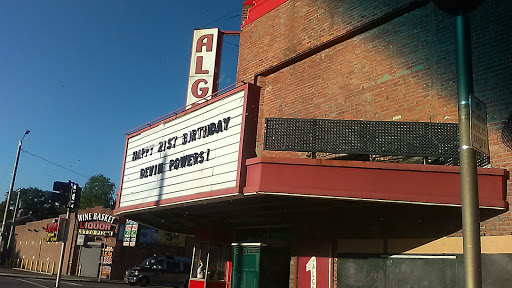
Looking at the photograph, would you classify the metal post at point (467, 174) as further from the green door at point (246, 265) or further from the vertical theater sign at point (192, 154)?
the green door at point (246, 265)

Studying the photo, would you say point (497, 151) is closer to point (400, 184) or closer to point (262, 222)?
point (400, 184)

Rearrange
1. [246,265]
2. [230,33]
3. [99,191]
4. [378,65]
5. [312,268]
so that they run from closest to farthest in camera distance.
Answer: [378,65], [312,268], [246,265], [230,33], [99,191]

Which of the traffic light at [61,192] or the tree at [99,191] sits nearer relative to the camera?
the traffic light at [61,192]

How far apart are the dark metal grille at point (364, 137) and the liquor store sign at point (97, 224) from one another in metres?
31.6

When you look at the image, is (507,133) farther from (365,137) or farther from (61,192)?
(61,192)

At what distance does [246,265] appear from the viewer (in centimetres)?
1433

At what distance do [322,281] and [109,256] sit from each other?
98.1 ft

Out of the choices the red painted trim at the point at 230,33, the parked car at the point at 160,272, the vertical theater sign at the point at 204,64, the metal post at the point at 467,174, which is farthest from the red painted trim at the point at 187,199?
the parked car at the point at 160,272

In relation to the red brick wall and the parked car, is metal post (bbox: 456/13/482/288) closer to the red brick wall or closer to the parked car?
the red brick wall

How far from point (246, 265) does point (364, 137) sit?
6.33m

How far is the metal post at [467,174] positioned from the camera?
5.04 m

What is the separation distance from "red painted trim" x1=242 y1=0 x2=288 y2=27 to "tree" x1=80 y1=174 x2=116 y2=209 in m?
101

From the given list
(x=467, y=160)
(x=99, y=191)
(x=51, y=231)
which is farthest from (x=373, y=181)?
(x=99, y=191)

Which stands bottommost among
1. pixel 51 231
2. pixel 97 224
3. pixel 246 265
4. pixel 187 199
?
pixel 246 265
